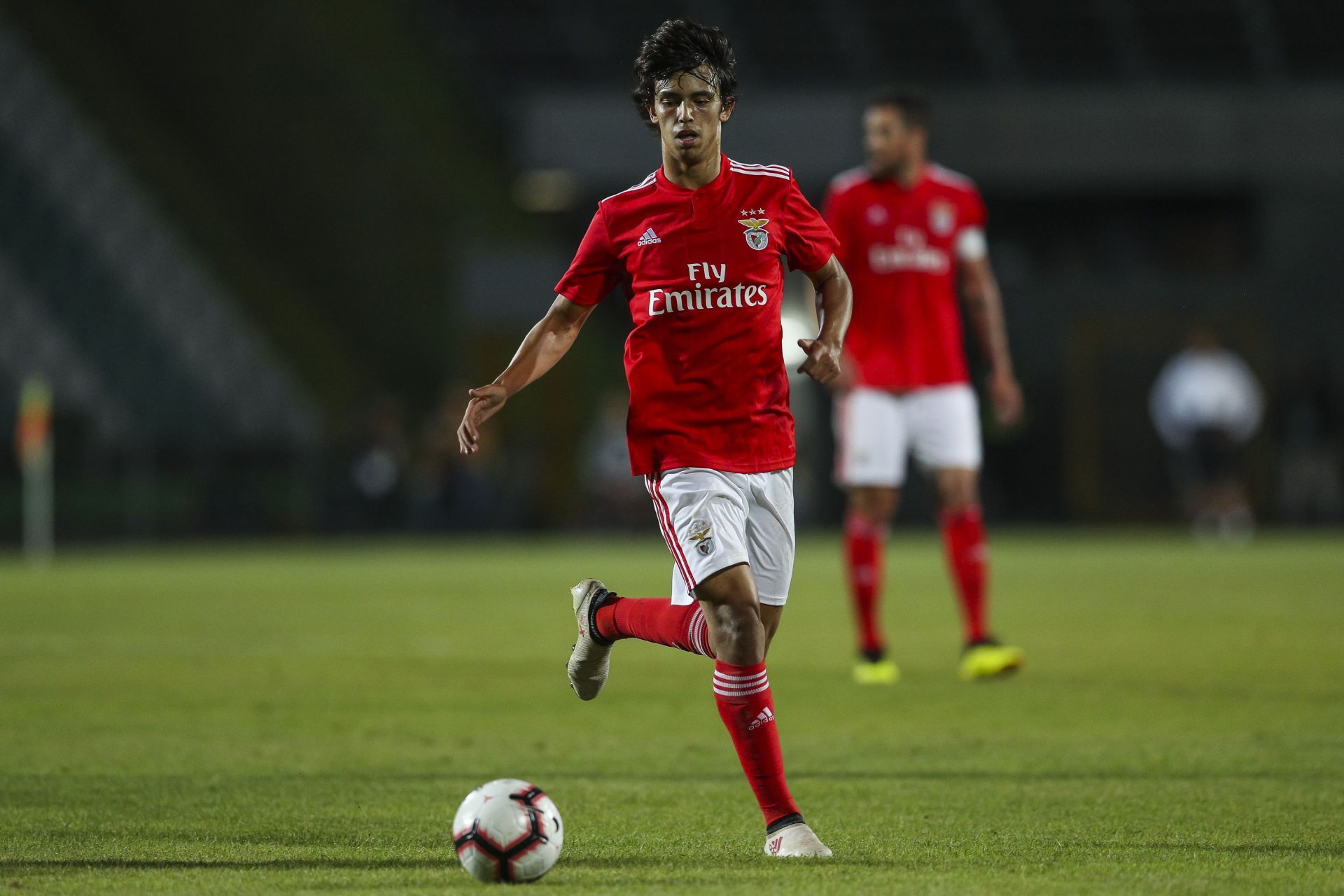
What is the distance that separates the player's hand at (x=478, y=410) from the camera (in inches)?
203

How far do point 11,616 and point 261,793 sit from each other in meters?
7.69

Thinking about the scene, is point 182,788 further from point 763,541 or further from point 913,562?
point 913,562

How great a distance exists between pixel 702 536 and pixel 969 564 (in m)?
4.17

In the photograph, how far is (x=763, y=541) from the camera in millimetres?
5211

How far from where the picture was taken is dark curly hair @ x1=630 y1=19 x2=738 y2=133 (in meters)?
5.05

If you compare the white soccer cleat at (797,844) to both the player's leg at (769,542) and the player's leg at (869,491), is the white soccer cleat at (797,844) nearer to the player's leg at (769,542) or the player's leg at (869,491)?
the player's leg at (769,542)

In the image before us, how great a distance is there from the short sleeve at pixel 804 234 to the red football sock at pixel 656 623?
3.35 ft

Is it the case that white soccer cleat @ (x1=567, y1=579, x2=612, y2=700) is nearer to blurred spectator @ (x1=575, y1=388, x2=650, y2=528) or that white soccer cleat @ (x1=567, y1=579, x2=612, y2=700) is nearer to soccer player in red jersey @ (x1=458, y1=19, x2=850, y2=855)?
soccer player in red jersey @ (x1=458, y1=19, x2=850, y2=855)

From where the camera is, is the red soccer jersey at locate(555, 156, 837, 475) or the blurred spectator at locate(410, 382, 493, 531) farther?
the blurred spectator at locate(410, 382, 493, 531)

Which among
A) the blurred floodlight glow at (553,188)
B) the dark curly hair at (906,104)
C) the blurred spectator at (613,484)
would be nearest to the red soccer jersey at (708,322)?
the dark curly hair at (906,104)

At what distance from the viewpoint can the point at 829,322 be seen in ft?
17.5

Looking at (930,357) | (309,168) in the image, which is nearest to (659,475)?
(930,357)

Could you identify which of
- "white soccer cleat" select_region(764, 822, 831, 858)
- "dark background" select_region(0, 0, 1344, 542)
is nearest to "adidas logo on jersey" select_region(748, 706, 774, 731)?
"white soccer cleat" select_region(764, 822, 831, 858)

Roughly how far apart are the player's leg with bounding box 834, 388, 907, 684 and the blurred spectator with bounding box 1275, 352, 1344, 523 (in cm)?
1647
